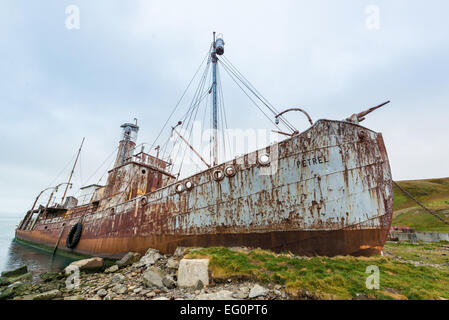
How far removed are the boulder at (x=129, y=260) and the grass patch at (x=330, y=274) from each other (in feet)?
15.8

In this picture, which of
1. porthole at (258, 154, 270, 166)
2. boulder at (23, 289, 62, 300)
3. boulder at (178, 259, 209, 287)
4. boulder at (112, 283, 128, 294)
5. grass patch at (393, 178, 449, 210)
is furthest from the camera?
grass patch at (393, 178, 449, 210)

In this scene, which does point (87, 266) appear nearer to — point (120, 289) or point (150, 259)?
point (150, 259)

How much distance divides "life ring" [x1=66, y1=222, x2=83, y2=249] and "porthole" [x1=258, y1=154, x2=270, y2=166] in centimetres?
1585

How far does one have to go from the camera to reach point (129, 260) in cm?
934

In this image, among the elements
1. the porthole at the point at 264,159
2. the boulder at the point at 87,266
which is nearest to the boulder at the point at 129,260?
the boulder at the point at 87,266

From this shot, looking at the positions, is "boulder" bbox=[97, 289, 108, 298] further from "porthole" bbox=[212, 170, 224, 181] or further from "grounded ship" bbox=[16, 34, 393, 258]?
"porthole" bbox=[212, 170, 224, 181]

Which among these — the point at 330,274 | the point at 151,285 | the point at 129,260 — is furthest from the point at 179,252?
the point at 330,274

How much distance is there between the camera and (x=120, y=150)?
2175 cm

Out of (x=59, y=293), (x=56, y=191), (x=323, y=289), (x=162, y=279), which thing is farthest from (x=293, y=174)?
(x=56, y=191)

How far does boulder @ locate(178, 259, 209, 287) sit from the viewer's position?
5141mm

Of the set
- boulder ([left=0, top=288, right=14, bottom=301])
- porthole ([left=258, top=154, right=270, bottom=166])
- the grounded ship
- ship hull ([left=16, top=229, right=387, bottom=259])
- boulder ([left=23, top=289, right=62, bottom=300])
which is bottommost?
boulder ([left=0, top=288, right=14, bottom=301])

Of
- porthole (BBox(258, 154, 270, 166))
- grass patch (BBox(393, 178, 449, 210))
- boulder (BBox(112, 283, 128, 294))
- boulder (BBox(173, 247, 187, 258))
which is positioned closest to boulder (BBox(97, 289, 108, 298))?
boulder (BBox(112, 283, 128, 294))

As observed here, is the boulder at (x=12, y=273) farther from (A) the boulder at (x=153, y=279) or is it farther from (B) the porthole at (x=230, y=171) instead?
(B) the porthole at (x=230, y=171)

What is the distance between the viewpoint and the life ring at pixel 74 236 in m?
14.8
